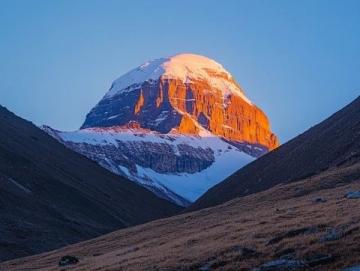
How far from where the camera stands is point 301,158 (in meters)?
119

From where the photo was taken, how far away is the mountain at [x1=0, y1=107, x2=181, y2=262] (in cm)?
9488

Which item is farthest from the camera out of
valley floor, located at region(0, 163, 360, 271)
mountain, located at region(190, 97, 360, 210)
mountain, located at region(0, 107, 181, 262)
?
mountain, located at region(190, 97, 360, 210)

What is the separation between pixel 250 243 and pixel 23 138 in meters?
161

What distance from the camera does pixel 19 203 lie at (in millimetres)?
112188

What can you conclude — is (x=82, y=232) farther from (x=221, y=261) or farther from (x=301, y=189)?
(x=221, y=261)

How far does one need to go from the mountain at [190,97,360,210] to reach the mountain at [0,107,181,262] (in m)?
23.7

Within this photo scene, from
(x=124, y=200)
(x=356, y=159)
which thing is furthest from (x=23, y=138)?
(x=356, y=159)

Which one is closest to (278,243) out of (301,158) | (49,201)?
(301,158)

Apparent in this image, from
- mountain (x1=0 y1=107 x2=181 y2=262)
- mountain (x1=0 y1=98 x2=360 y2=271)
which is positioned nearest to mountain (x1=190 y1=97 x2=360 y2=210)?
mountain (x1=0 y1=107 x2=181 y2=262)

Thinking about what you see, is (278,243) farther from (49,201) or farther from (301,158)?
(49,201)

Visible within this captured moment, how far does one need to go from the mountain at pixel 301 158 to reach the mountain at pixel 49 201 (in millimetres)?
23743

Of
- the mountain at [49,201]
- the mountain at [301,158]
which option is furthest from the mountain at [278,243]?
the mountain at [301,158]

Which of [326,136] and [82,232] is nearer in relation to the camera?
[82,232]

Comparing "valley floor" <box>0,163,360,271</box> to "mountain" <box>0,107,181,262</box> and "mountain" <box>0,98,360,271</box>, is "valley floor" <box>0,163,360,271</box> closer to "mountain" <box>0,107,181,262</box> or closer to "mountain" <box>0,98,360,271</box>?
"mountain" <box>0,98,360,271</box>
